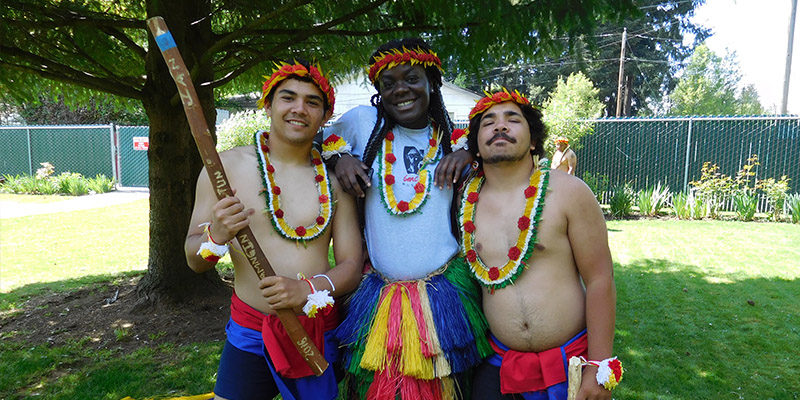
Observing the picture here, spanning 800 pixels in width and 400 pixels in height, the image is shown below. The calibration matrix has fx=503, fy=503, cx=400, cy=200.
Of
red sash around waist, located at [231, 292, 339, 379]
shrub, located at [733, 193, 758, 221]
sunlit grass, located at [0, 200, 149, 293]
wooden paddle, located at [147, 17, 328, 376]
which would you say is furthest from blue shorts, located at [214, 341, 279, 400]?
shrub, located at [733, 193, 758, 221]

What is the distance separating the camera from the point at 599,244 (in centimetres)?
217

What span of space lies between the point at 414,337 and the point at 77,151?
712 inches

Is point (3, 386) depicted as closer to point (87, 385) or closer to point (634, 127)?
point (87, 385)

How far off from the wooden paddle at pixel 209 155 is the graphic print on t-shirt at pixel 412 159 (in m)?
0.90

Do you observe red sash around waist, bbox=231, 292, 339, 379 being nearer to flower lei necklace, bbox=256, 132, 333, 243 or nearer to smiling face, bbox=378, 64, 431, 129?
flower lei necklace, bbox=256, 132, 333, 243

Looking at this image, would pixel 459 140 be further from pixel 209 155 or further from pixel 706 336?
pixel 706 336

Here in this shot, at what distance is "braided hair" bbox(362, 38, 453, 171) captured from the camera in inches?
105

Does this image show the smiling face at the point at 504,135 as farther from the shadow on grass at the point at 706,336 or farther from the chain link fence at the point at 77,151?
the chain link fence at the point at 77,151

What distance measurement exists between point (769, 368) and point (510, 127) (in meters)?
3.60

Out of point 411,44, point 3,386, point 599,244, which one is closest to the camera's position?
point 599,244

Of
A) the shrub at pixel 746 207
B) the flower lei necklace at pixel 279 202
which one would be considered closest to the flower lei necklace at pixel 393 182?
the flower lei necklace at pixel 279 202

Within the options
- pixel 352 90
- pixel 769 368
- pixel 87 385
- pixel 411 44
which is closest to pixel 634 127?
pixel 769 368

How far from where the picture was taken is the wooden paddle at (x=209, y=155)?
1980mm

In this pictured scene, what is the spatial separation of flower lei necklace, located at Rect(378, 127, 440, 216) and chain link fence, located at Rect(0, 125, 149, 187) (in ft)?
51.8
